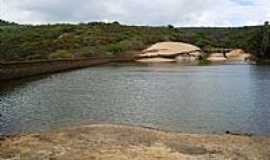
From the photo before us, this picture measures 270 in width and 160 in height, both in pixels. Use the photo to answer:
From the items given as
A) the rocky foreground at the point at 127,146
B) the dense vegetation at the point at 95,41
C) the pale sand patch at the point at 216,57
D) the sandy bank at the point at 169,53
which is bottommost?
the pale sand patch at the point at 216,57

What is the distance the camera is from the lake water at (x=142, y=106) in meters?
17.9

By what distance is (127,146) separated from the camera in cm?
1288

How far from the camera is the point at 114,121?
1867cm

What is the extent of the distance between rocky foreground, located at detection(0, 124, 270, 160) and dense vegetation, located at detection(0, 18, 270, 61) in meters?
60.7

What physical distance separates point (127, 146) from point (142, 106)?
393 inches

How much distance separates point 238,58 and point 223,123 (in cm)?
6618

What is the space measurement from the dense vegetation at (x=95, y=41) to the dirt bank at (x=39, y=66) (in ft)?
33.9

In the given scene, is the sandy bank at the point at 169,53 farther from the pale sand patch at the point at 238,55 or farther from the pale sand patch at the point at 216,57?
the pale sand patch at the point at 238,55

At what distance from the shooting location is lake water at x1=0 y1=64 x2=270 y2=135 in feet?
58.6

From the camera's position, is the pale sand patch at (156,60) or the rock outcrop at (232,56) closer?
the pale sand patch at (156,60)

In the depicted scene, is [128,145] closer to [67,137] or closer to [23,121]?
[67,137]

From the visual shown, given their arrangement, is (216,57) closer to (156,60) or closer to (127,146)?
(156,60)

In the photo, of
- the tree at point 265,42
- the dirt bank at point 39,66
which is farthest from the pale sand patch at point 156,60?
the tree at point 265,42

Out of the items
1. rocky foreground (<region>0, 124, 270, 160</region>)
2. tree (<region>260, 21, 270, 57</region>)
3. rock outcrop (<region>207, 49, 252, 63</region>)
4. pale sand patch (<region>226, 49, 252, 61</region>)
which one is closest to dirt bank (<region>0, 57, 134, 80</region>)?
rock outcrop (<region>207, 49, 252, 63</region>)
